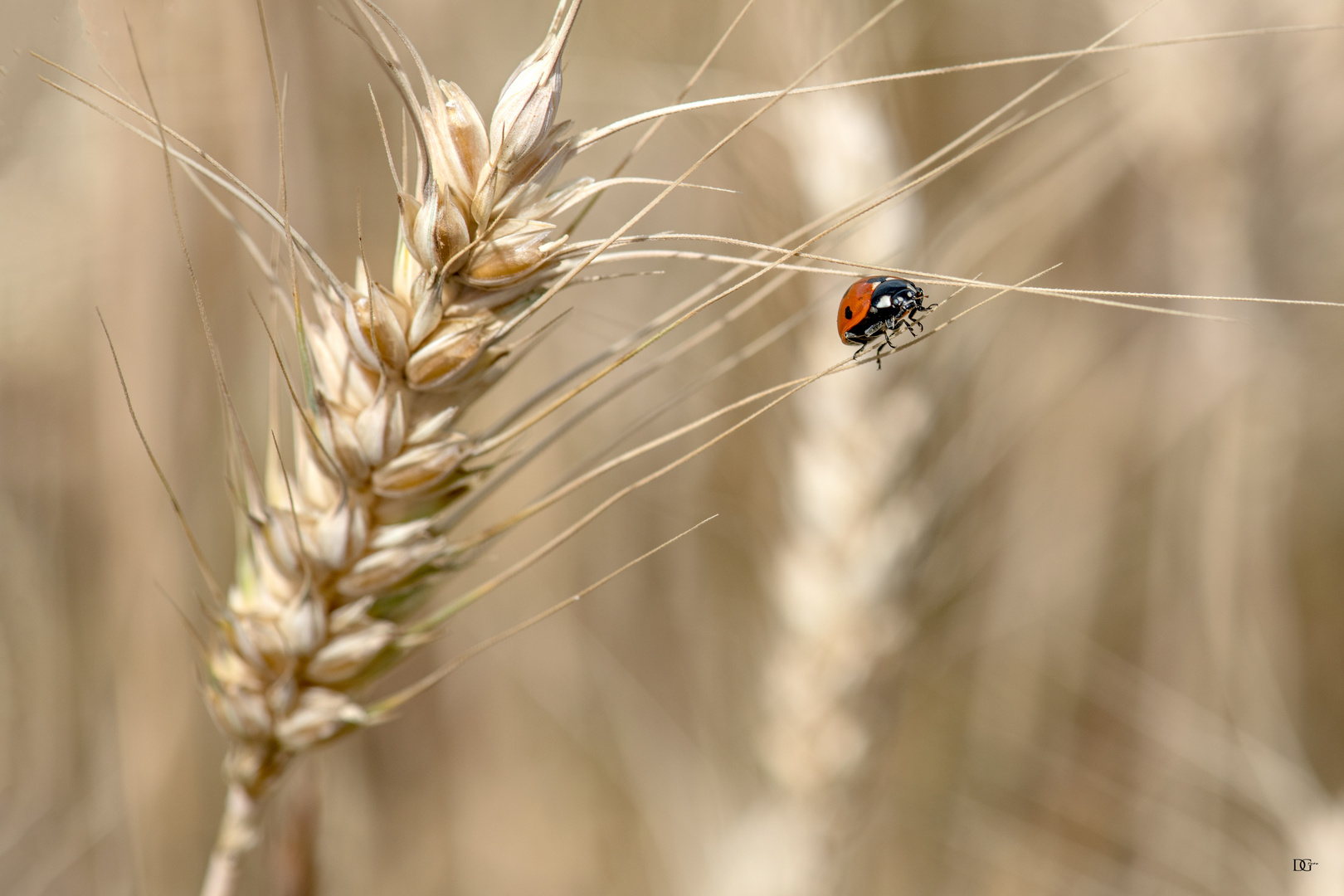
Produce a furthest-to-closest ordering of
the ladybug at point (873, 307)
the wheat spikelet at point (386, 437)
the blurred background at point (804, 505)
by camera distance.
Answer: the blurred background at point (804, 505) → the ladybug at point (873, 307) → the wheat spikelet at point (386, 437)

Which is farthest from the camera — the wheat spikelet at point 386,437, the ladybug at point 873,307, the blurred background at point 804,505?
the blurred background at point 804,505

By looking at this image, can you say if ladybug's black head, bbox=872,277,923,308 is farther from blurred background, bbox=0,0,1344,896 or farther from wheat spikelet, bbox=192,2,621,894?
wheat spikelet, bbox=192,2,621,894

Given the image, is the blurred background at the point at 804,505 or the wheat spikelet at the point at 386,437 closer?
the wheat spikelet at the point at 386,437

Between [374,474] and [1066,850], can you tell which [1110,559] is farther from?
[374,474]

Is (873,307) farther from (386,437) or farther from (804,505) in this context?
(386,437)

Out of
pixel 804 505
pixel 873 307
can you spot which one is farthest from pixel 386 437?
pixel 804 505

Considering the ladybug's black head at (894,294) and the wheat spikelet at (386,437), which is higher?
the wheat spikelet at (386,437)

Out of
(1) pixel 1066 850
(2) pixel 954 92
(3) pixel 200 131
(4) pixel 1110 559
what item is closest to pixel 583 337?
(3) pixel 200 131

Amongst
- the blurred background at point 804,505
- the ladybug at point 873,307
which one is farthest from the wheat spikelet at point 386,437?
the ladybug at point 873,307

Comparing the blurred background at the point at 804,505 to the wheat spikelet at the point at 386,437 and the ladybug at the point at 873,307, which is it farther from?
the wheat spikelet at the point at 386,437
